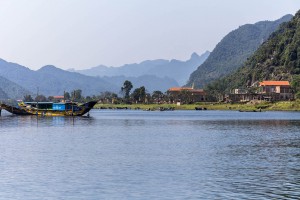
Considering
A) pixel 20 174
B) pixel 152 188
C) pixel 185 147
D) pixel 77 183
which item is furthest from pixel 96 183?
pixel 185 147

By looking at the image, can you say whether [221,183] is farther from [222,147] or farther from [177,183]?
[222,147]

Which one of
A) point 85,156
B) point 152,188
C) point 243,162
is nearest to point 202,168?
point 243,162

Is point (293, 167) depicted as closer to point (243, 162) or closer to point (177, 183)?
point (243, 162)

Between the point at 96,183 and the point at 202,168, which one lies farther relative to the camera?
the point at 202,168

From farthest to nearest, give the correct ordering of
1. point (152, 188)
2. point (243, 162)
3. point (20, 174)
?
1. point (243, 162)
2. point (20, 174)
3. point (152, 188)

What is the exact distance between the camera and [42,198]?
4347 cm

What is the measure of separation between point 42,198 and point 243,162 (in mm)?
29633

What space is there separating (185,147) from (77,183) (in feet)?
124

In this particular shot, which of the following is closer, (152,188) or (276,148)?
(152,188)

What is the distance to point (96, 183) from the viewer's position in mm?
49781

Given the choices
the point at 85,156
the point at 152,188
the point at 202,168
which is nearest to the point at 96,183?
the point at 152,188

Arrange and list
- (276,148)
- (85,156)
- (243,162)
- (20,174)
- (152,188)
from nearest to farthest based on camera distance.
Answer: (152,188), (20,174), (243,162), (85,156), (276,148)

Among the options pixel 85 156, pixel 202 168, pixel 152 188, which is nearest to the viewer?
pixel 152 188

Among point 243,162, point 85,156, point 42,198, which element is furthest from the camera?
point 85,156
